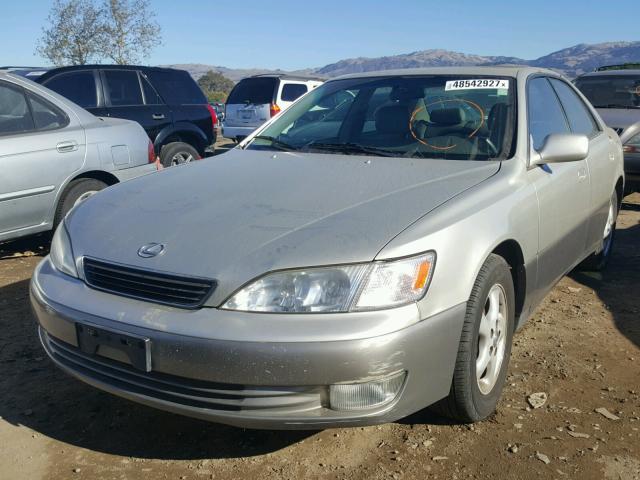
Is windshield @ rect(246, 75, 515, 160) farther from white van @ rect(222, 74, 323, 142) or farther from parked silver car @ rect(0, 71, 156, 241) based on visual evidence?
white van @ rect(222, 74, 323, 142)

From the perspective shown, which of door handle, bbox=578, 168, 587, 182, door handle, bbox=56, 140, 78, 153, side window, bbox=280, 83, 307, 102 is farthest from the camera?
side window, bbox=280, 83, 307, 102

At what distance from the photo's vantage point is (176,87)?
9023mm

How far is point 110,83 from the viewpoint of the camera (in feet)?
27.1

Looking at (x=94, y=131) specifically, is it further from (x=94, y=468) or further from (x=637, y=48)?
(x=637, y=48)

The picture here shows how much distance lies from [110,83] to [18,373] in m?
5.63

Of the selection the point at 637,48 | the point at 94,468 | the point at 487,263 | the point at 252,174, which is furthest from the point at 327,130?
the point at 637,48

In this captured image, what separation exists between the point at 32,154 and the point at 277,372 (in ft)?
12.0

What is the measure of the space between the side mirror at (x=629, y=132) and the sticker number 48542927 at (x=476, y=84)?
184 inches

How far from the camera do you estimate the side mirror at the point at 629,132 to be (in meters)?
7.65

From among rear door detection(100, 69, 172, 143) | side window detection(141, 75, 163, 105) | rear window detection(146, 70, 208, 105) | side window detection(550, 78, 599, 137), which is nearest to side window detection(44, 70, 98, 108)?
rear door detection(100, 69, 172, 143)

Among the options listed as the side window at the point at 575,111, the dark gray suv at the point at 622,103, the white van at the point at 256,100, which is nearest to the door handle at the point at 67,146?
the side window at the point at 575,111

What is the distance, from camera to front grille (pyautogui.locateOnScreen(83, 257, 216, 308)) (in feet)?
7.75

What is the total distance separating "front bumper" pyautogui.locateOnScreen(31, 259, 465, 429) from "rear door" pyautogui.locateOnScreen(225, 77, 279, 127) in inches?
486

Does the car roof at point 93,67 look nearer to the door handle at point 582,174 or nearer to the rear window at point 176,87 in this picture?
the rear window at point 176,87
